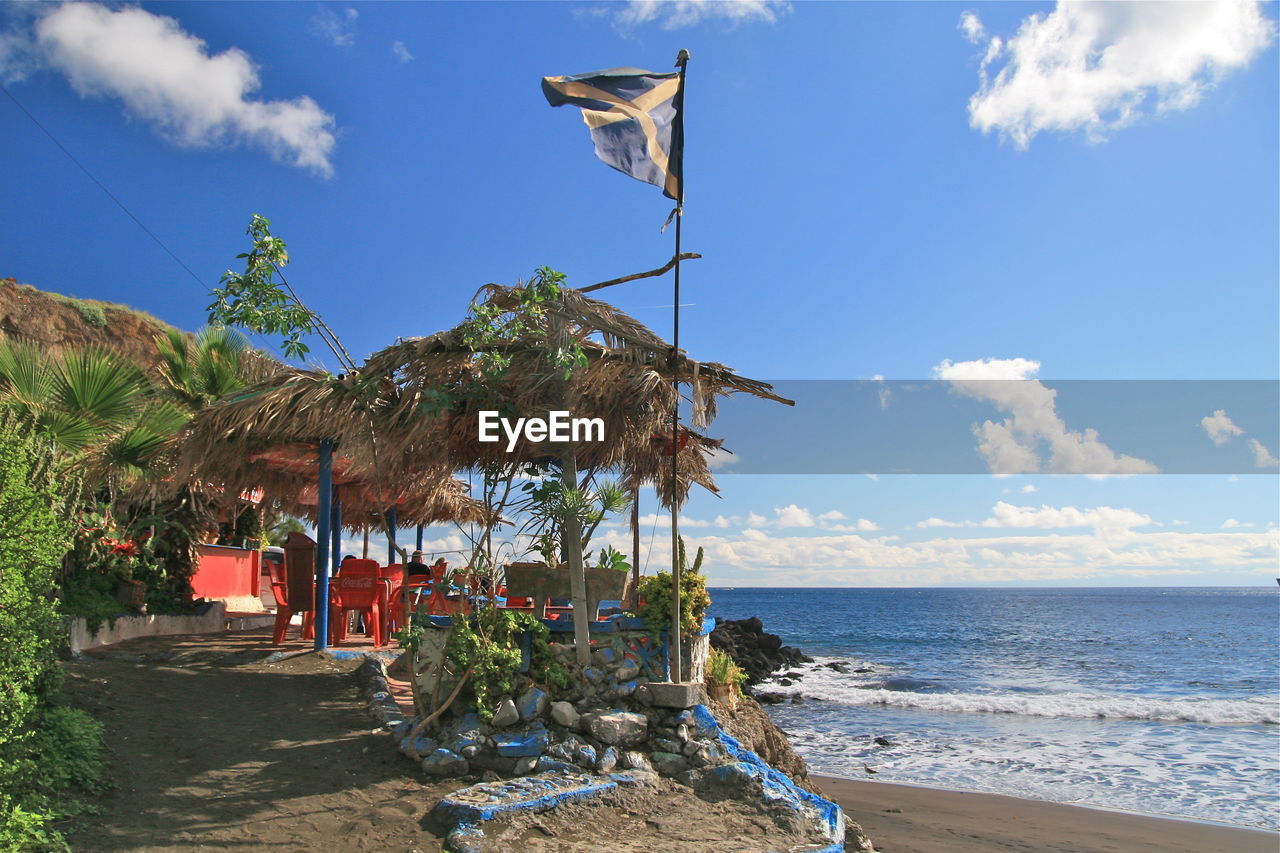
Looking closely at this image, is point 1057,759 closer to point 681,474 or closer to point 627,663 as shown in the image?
point 681,474

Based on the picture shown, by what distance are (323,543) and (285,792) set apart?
3.62 m

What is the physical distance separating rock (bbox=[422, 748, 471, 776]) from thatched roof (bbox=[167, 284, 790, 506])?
7.62ft

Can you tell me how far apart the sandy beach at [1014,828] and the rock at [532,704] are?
13.6 feet

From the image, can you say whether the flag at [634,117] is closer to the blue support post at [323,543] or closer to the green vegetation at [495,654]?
the green vegetation at [495,654]

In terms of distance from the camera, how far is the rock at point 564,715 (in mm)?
6039

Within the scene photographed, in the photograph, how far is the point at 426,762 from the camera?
5.73m

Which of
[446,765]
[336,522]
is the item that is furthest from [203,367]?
[446,765]

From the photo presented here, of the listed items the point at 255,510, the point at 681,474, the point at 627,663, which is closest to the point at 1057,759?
the point at 681,474

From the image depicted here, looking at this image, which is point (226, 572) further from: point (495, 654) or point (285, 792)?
point (285, 792)

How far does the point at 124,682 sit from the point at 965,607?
86897 millimetres

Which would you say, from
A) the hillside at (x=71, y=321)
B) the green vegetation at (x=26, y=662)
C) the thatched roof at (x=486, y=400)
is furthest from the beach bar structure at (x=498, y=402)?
the hillside at (x=71, y=321)

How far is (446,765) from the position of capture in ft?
18.7

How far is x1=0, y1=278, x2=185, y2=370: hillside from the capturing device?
22.9 m

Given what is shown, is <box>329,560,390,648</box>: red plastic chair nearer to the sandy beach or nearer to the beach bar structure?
the beach bar structure
